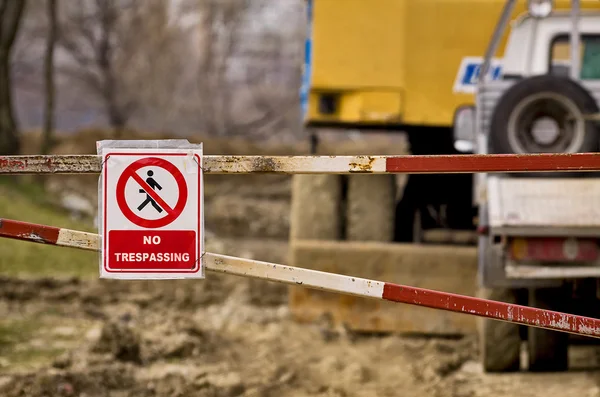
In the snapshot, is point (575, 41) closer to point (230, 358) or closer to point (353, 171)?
point (230, 358)

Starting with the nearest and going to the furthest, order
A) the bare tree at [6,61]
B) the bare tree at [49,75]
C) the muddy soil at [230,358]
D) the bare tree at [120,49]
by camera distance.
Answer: the muddy soil at [230,358]
the bare tree at [6,61]
the bare tree at [49,75]
the bare tree at [120,49]

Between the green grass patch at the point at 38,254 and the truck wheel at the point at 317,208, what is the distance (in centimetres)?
286

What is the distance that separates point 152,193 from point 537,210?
2827mm

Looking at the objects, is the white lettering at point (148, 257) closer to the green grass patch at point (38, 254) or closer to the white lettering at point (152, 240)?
the white lettering at point (152, 240)

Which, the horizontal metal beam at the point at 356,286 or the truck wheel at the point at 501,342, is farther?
the truck wheel at the point at 501,342

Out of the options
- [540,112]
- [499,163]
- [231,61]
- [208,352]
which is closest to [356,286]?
[499,163]

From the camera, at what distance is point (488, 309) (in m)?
4.11

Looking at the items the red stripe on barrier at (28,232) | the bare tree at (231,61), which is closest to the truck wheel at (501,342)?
the red stripe on barrier at (28,232)

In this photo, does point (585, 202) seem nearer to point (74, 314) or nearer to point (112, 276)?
point (112, 276)

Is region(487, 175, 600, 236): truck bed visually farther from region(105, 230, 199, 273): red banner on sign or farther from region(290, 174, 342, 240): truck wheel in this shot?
region(290, 174, 342, 240): truck wheel

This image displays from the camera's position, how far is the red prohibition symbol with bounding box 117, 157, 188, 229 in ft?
13.3

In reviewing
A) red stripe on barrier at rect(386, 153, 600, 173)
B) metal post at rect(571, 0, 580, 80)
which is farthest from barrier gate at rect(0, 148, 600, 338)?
metal post at rect(571, 0, 580, 80)

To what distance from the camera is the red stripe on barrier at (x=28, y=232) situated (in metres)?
4.11

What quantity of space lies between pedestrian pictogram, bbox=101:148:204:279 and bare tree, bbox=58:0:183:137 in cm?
2525
